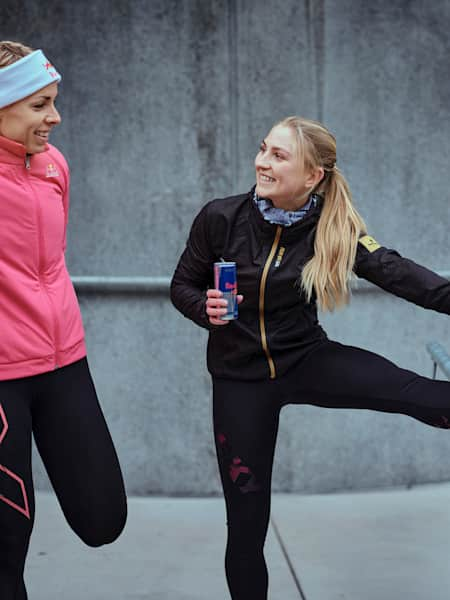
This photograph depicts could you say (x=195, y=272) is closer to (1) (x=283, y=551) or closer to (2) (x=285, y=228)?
(2) (x=285, y=228)

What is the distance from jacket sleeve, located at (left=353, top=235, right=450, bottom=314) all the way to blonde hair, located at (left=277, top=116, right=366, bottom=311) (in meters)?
0.05

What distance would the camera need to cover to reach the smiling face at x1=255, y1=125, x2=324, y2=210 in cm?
336

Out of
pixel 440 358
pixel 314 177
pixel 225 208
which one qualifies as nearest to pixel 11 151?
pixel 225 208

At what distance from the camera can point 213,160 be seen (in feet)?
17.6

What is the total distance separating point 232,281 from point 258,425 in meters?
0.52

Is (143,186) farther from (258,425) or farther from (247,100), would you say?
(258,425)

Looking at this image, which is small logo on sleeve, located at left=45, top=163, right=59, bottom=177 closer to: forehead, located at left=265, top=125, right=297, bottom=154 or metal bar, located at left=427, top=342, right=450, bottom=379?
forehead, located at left=265, top=125, right=297, bottom=154

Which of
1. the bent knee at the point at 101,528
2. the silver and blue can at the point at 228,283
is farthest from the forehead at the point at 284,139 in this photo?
the bent knee at the point at 101,528

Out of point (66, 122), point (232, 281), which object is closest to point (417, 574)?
point (232, 281)

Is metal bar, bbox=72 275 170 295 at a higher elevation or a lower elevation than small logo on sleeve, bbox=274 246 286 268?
lower

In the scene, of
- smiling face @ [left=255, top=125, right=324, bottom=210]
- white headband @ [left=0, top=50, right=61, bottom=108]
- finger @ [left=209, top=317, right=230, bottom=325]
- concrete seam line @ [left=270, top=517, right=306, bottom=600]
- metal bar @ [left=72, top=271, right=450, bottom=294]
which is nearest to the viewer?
white headband @ [left=0, top=50, right=61, bottom=108]

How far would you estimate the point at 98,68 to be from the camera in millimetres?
5301

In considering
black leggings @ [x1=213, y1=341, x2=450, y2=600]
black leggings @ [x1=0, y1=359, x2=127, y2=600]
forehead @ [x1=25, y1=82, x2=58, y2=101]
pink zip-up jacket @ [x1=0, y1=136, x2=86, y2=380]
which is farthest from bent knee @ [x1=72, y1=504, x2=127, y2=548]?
forehead @ [x1=25, y1=82, x2=58, y2=101]

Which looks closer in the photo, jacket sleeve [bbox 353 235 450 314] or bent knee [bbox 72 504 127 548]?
jacket sleeve [bbox 353 235 450 314]
